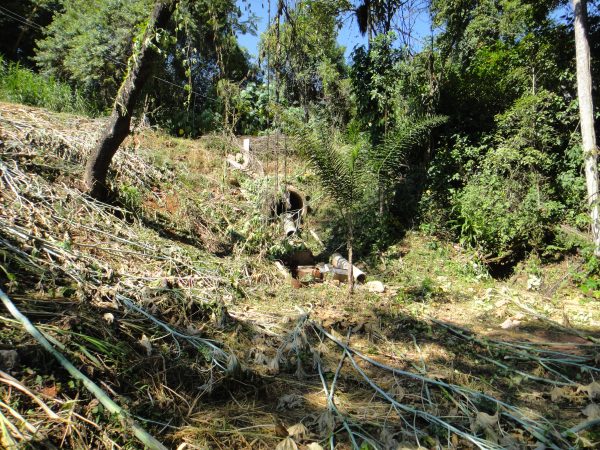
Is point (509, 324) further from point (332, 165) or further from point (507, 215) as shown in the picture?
point (332, 165)

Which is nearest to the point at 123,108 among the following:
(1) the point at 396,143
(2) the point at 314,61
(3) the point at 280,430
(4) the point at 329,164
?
(4) the point at 329,164

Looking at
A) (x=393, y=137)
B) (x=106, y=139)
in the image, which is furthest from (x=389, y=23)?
(x=106, y=139)

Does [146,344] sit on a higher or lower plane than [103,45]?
lower

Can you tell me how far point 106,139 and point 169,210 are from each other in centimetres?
175

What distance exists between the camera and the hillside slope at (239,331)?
2.66 meters

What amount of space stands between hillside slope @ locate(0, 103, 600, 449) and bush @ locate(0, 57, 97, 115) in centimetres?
191

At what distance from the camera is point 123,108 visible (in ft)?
18.3

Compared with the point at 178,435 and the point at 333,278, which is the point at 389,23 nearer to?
the point at 333,278

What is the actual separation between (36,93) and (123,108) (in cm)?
514

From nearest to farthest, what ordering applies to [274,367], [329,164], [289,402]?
[289,402] < [274,367] < [329,164]

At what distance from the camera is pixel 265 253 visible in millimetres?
6859

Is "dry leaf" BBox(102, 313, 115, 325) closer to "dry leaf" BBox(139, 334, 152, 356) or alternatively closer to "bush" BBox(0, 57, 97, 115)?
"dry leaf" BBox(139, 334, 152, 356)

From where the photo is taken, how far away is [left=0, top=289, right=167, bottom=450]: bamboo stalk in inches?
85.3

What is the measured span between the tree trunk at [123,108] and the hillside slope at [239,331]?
0.93 ft
